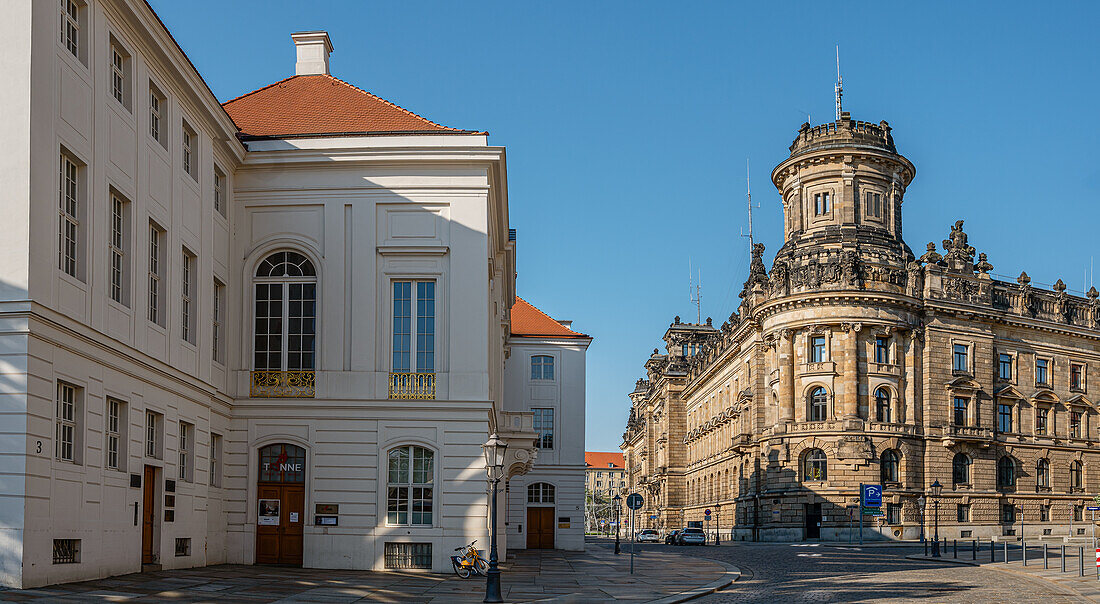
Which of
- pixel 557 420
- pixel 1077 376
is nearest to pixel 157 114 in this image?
pixel 557 420

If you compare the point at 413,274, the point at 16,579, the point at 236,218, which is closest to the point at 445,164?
the point at 413,274

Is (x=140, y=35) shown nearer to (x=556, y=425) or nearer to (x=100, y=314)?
(x=100, y=314)

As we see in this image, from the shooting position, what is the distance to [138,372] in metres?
23.8

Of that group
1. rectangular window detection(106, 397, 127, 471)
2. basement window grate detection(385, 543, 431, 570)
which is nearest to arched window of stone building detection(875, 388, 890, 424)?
basement window grate detection(385, 543, 431, 570)

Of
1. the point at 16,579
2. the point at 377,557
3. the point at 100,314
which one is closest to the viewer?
the point at 16,579

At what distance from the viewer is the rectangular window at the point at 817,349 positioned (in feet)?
245

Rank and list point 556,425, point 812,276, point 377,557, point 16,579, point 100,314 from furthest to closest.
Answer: point 812,276 < point 556,425 < point 377,557 < point 100,314 < point 16,579

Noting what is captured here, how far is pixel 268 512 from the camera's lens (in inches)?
1169

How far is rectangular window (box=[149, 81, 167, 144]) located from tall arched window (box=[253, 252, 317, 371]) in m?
5.81

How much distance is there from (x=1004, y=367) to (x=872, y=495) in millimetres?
15888

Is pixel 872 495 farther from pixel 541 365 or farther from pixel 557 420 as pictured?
pixel 541 365

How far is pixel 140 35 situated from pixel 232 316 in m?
8.81

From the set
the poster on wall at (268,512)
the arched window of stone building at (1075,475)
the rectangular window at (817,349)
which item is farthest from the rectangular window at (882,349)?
the poster on wall at (268,512)

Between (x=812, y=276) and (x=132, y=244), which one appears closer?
(x=132, y=244)
